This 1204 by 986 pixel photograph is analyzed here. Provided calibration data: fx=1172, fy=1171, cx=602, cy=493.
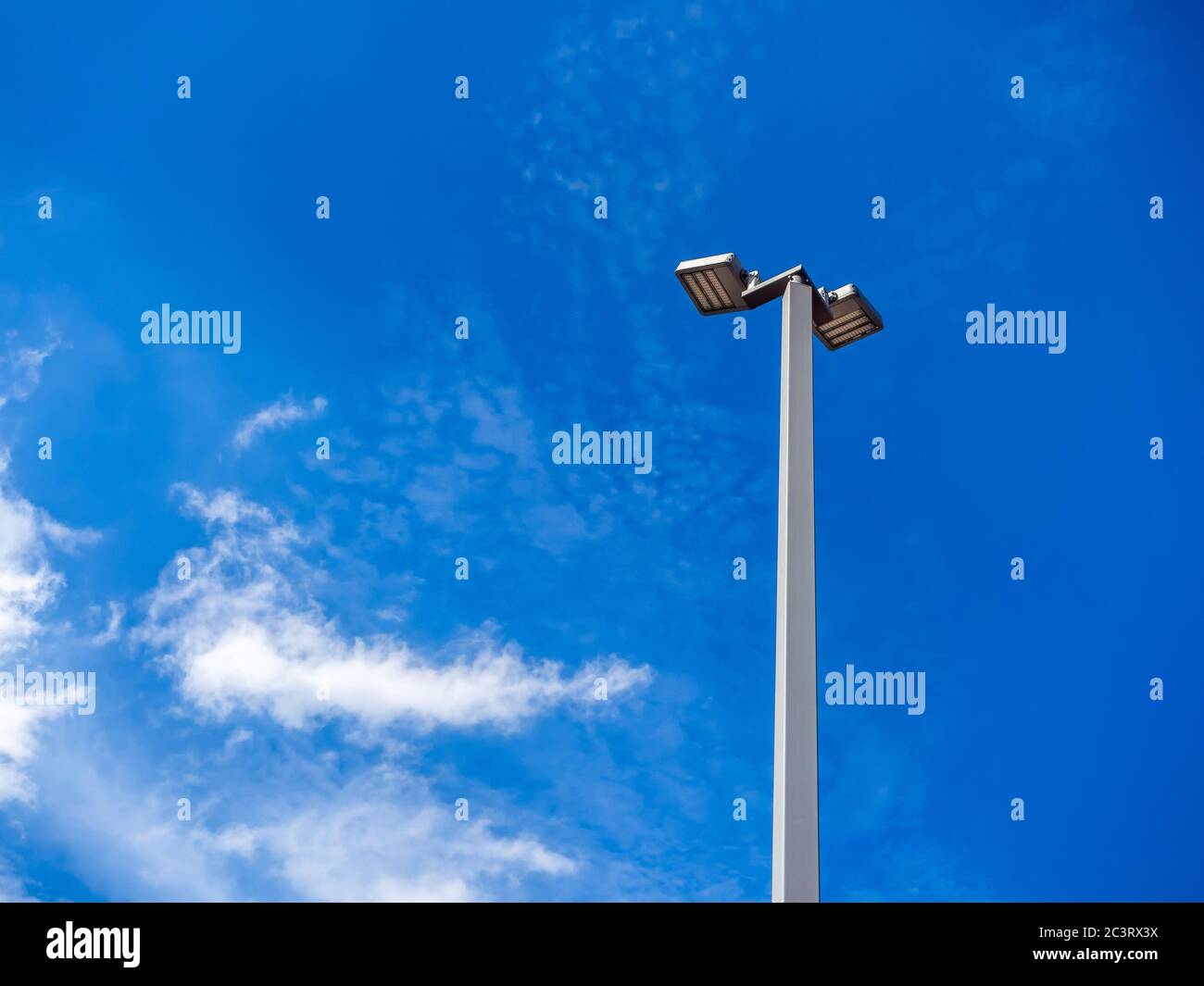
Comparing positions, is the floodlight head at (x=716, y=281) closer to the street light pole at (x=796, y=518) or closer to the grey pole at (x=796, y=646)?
the street light pole at (x=796, y=518)

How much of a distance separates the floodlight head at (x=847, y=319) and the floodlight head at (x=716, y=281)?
2.83 feet

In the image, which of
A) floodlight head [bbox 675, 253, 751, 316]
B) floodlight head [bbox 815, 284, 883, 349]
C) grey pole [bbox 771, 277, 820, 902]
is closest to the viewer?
grey pole [bbox 771, 277, 820, 902]

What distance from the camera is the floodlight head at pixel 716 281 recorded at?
32.0ft

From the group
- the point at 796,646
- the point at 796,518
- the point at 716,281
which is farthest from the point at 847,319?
the point at 796,646

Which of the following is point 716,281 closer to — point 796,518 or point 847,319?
point 847,319

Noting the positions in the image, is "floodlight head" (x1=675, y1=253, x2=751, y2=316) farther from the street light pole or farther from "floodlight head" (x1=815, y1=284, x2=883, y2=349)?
"floodlight head" (x1=815, y1=284, x2=883, y2=349)

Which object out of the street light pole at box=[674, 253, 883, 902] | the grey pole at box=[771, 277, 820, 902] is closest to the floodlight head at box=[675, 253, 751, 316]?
the street light pole at box=[674, 253, 883, 902]

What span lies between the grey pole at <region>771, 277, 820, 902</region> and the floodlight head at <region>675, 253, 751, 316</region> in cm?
59

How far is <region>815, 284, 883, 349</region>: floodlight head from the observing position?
33.5ft
